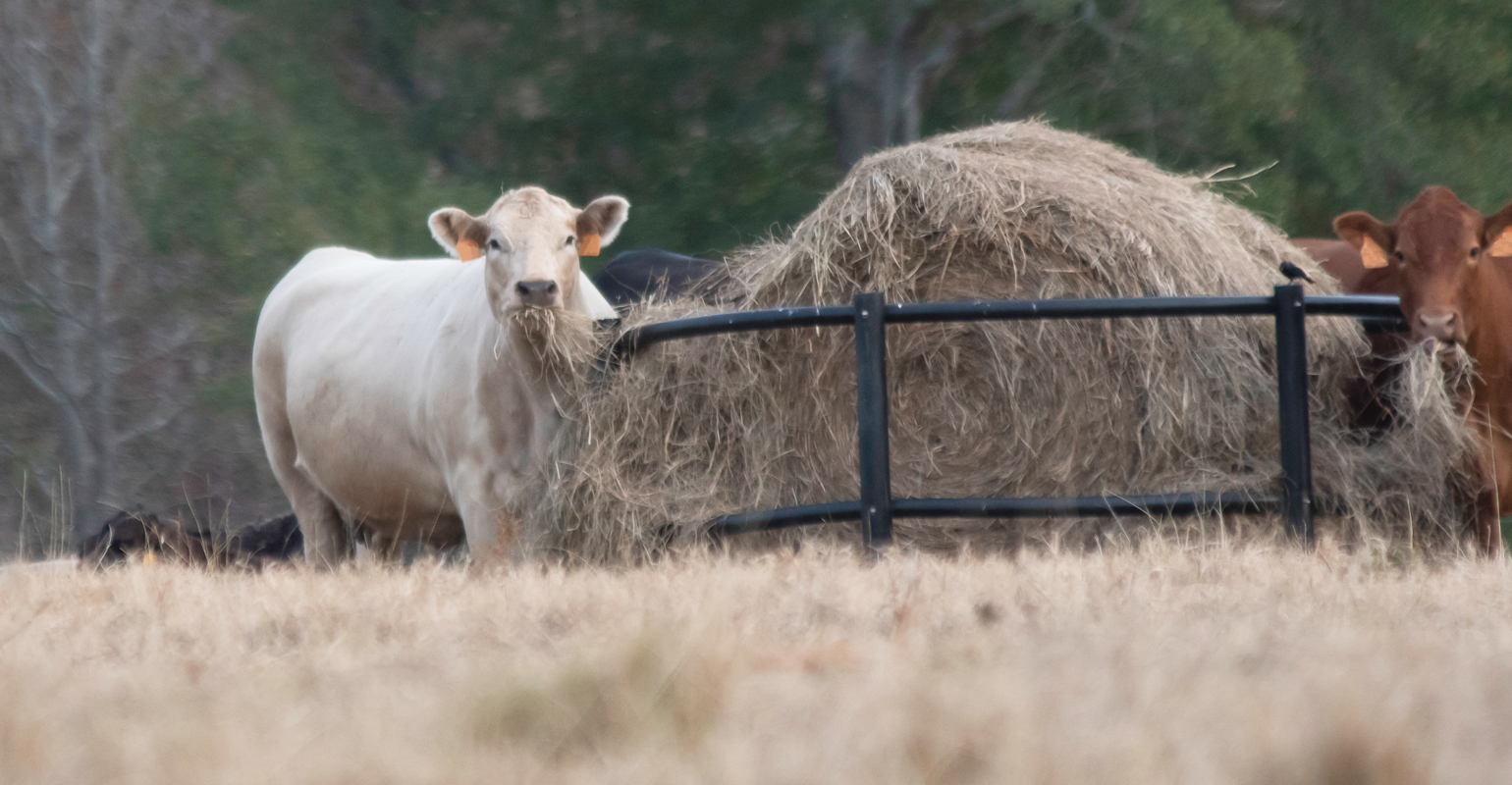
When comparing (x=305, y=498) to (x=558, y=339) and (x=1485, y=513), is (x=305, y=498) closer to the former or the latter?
(x=558, y=339)

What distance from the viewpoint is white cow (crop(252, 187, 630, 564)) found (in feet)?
17.6

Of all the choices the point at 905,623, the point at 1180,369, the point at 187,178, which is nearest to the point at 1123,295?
the point at 1180,369

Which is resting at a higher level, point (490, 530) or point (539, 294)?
point (539, 294)

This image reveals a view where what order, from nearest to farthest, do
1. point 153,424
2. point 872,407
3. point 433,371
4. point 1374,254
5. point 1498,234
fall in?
point 872,407, point 1498,234, point 1374,254, point 433,371, point 153,424

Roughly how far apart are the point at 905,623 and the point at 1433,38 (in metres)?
11.4

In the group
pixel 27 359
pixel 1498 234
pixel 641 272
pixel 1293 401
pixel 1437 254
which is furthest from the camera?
pixel 27 359

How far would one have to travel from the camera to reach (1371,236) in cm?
527

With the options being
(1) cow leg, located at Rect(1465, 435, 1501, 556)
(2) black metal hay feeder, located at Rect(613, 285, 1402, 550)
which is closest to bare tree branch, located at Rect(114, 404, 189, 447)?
(2) black metal hay feeder, located at Rect(613, 285, 1402, 550)

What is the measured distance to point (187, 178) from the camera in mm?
14805

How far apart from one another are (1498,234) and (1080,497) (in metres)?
1.93

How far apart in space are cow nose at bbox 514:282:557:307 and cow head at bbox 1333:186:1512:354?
2.85 meters

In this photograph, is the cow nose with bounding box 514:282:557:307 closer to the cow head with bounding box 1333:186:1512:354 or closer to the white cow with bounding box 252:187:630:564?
the white cow with bounding box 252:187:630:564

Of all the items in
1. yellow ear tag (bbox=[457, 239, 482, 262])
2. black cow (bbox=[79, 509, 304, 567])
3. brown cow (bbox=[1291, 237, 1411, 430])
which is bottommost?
black cow (bbox=[79, 509, 304, 567])

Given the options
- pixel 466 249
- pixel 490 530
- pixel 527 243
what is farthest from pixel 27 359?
pixel 527 243
